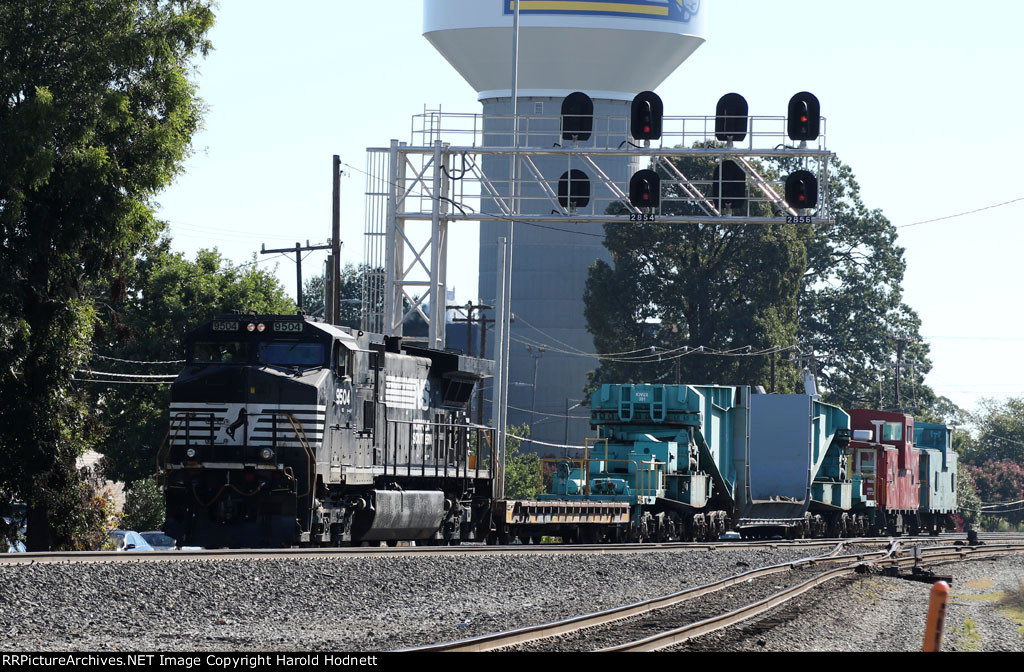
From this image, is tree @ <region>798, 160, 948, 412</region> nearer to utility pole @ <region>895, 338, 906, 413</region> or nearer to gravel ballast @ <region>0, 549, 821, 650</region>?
utility pole @ <region>895, 338, 906, 413</region>

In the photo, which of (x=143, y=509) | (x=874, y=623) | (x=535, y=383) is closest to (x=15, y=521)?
(x=874, y=623)

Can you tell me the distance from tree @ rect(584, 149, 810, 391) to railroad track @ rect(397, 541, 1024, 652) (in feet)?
148

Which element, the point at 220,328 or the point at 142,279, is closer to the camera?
the point at 220,328

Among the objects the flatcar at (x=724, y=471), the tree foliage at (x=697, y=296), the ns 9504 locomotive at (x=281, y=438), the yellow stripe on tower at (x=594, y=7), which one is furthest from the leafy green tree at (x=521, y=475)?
the ns 9504 locomotive at (x=281, y=438)

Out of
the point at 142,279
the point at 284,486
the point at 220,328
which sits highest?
the point at 142,279

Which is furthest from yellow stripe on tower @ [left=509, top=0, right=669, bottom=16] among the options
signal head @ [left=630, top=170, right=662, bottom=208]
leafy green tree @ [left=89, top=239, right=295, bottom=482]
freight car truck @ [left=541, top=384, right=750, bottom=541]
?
signal head @ [left=630, top=170, right=662, bottom=208]

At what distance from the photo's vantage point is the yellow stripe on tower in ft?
241

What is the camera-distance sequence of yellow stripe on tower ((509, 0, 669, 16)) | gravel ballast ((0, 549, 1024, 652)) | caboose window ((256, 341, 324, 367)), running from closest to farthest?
gravel ballast ((0, 549, 1024, 652)) < caboose window ((256, 341, 324, 367)) < yellow stripe on tower ((509, 0, 669, 16))

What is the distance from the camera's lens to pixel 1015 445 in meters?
102

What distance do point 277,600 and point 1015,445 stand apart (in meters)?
93.9

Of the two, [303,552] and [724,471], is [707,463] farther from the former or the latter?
[303,552]

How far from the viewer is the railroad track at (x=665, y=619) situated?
13.5 metres
